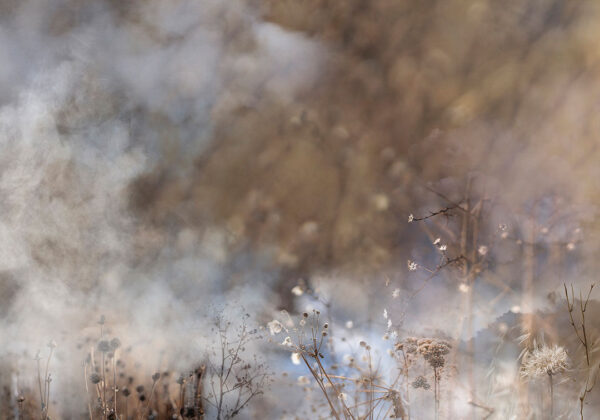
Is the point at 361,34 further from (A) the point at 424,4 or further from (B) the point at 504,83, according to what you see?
(B) the point at 504,83

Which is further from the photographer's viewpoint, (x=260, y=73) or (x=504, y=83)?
(x=260, y=73)

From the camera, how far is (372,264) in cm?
167

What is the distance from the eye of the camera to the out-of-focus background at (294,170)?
1599 millimetres

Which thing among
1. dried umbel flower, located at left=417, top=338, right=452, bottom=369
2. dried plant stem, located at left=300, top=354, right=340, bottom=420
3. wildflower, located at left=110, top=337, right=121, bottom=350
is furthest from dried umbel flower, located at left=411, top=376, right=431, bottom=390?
wildflower, located at left=110, top=337, right=121, bottom=350

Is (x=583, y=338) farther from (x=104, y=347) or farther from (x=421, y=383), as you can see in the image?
(x=104, y=347)

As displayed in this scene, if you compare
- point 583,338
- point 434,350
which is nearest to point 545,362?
point 583,338

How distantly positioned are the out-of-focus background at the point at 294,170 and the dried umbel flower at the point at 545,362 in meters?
0.04

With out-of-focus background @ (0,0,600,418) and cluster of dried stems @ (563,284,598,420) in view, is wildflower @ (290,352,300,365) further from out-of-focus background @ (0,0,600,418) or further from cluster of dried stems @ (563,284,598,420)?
cluster of dried stems @ (563,284,598,420)

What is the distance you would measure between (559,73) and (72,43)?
1390 mm

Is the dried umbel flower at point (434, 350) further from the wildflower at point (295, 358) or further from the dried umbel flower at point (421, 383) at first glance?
the wildflower at point (295, 358)

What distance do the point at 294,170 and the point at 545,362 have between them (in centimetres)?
86

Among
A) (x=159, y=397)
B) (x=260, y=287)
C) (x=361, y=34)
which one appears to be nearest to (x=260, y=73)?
(x=361, y=34)

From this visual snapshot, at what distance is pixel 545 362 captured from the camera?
1556mm

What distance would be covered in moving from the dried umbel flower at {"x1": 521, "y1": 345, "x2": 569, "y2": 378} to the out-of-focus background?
0.13 ft
